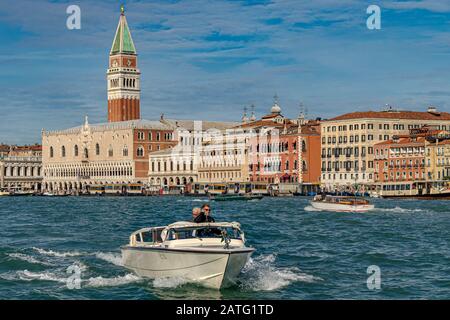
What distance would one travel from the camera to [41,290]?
768 inches

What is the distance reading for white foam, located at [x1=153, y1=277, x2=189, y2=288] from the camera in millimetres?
18844

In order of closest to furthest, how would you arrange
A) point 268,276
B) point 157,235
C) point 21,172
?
point 157,235 → point 268,276 → point 21,172

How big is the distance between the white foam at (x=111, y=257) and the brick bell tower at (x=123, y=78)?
119m

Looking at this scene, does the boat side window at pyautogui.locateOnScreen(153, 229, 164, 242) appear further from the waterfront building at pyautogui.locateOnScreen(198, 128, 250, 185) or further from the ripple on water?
the waterfront building at pyautogui.locateOnScreen(198, 128, 250, 185)

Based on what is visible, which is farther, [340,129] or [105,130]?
[105,130]

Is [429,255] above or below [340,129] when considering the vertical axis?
below

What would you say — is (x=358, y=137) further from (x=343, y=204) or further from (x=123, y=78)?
(x=123, y=78)

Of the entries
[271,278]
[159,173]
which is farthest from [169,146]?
[271,278]

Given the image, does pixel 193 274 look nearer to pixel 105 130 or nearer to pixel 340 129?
pixel 340 129

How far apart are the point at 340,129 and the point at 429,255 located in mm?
76274

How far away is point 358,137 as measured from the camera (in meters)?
99.6

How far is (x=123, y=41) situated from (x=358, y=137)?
5442 centimetres

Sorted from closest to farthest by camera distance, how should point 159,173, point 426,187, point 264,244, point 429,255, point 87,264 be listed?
point 87,264, point 429,255, point 264,244, point 426,187, point 159,173

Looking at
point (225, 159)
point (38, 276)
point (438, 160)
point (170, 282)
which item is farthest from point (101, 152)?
point (170, 282)
